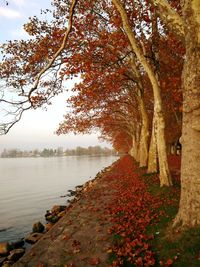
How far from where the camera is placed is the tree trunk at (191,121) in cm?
840

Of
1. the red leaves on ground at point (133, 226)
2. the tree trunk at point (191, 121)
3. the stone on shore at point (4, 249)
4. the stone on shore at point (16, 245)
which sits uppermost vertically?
the tree trunk at point (191, 121)

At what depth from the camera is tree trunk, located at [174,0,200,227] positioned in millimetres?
8398

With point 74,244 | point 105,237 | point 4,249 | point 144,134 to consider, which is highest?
point 144,134

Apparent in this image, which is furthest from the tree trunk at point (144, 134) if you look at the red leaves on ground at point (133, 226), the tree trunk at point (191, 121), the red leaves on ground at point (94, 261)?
the red leaves on ground at point (94, 261)

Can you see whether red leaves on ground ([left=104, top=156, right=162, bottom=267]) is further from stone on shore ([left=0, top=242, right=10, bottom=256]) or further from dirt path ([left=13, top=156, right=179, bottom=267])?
stone on shore ([left=0, top=242, right=10, bottom=256])

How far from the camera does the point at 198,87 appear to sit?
8.51 meters

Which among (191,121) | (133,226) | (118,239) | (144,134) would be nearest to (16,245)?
(133,226)

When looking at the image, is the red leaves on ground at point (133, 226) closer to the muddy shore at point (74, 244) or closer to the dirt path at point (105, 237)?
the dirt path at point (105, 237)

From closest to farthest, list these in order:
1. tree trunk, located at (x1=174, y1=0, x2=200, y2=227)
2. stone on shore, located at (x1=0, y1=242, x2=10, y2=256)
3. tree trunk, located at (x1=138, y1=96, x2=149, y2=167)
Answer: tree trunk, located at (x1=174, y1=0, x2=200, y2=227) → stone on shore, located at (x1=0, y1=242, x2=10, y2=256) → tree trunk, located at (x1=138, y1=96, x2=149, y2=167)

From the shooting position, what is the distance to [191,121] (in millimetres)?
8766

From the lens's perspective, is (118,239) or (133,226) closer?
(118,239)

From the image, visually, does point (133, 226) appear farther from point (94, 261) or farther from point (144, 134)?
point (144, 134)

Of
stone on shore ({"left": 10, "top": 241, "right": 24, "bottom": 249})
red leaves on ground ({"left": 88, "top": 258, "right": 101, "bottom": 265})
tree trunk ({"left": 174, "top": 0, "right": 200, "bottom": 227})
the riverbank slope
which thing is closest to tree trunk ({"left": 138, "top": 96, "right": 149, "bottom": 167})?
the riverbank slope

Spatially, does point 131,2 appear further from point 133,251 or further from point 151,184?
point 133,251
